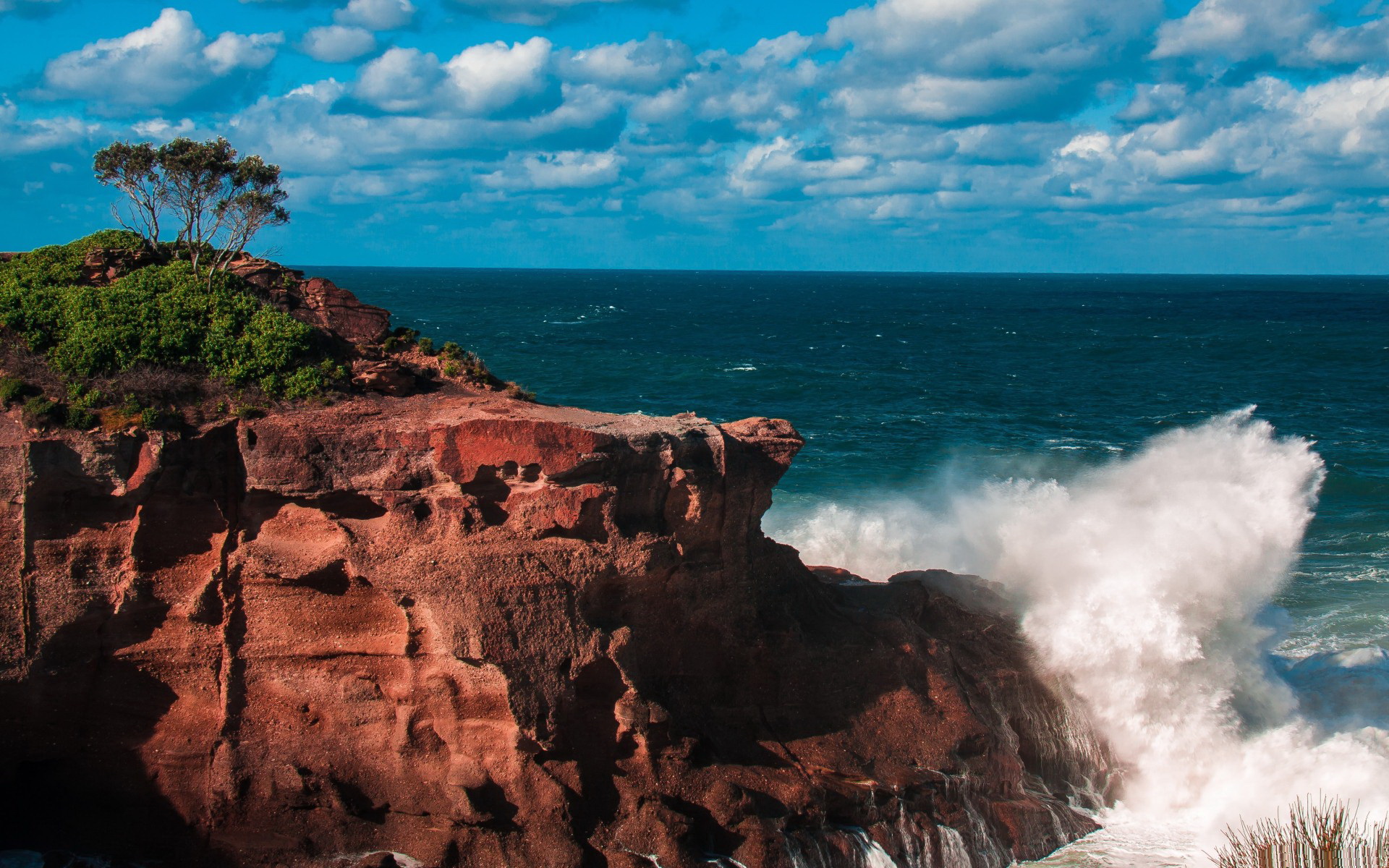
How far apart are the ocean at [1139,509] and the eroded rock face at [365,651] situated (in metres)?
7.44

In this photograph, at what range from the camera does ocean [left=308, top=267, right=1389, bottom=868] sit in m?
20.4

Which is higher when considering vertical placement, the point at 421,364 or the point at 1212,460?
the point at 421,364

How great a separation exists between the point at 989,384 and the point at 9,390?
60602mm

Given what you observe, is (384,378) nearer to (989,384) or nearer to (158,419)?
(158,419)

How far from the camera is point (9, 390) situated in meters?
14.8

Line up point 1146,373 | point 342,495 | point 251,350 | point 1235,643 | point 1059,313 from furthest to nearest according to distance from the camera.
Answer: point 1059,313, point 1146,373, point 1235,643, point 251,350, point 342,495

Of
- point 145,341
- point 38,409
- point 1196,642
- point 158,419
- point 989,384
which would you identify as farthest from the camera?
point 989,384

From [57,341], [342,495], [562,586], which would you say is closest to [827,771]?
[562,586]

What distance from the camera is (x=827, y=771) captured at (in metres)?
17.3

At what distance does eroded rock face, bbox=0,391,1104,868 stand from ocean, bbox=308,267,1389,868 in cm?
744

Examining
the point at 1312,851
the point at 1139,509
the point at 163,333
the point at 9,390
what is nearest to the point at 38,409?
the point at 9,390

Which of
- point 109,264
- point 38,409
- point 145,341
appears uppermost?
point 109,264

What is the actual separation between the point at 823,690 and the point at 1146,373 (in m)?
65.4

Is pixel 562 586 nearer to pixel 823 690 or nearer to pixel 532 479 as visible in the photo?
pixel 532 479
